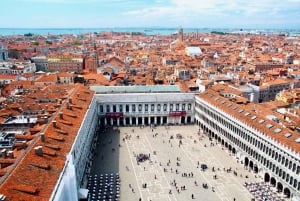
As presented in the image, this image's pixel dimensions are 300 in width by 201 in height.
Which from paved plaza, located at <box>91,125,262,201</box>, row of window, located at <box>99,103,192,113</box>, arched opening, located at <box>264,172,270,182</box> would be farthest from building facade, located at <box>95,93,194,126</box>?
arched opening, located at <box>264,172,270,182</box>

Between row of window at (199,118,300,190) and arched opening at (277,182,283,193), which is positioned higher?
row of window at (199,118,300,190)

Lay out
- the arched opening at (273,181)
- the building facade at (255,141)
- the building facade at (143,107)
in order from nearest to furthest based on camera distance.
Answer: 1. the building facade at (255,141)
2. the arched opening at (273,181)
3. the building facade at (143,107)

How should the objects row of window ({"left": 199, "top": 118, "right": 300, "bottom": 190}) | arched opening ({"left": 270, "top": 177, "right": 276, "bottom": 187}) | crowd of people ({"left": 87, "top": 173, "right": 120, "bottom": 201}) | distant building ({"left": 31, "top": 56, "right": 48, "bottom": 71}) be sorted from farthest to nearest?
distant building ({"left": 31, "top": 56, "right": 48, "bottom": 71}) → arched opening ({"left": 270, "top": 177, "right": 276, "bottom": 187}) → crowd of people ({"left": 87, "top": 173, "right": 120, "bottom": 201}) → row of window ({"left": 199, "top": 118, "right": 300, "bottom": 190})

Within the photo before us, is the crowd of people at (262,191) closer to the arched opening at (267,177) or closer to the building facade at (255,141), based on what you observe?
the arched opening at (267,177)

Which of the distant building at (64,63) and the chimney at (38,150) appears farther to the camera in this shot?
the distant building at (64,63)

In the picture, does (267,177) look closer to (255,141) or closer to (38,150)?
(255,141)

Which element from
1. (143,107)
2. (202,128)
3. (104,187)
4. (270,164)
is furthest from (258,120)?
(143,107)

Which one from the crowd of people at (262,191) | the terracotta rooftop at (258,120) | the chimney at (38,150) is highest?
the chimney at (38,150)

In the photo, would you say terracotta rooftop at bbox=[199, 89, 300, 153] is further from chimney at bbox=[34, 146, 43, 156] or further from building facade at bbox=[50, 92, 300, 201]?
chimney at bbox=[34, 146, 43, 156]

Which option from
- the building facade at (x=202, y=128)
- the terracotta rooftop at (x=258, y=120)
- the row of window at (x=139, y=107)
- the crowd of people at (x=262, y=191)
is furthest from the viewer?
the row of window at (x=139, y=107)

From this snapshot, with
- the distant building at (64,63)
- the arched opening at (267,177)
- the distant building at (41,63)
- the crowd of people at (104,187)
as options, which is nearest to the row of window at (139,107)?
the crowd of people at (104,187)
